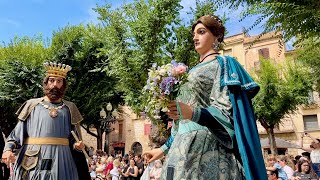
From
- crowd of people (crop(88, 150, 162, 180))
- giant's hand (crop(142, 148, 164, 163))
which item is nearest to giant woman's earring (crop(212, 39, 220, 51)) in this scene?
giant's hand (crop(142, 148, 164, 163))

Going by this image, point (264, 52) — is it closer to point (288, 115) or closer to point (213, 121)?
point (288, 115)


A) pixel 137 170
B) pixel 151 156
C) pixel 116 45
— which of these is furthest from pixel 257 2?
pixel 116 45

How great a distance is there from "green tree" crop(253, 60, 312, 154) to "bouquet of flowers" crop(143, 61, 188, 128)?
21.0 meters

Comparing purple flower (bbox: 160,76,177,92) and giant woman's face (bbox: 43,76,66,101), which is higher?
giant woman's face (bbox: 43,76,66,101)

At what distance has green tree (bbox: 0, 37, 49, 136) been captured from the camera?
21.6 m

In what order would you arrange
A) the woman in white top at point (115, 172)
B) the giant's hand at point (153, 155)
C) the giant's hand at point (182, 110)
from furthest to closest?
the woman in white top at point (115, 172) → the giant's hand at point (153, 155) → the giant's hand at point (182, 110)

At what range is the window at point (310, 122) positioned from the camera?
105ft

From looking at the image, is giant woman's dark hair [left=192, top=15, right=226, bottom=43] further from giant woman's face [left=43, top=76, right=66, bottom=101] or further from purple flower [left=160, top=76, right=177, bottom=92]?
giant woman's face [left=43, top=76, right=66, bottom=101]

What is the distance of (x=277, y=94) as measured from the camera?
913 inches

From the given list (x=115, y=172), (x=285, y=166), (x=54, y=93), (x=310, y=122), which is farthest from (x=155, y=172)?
(x=310, y=122)

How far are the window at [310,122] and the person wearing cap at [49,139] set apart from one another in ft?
101

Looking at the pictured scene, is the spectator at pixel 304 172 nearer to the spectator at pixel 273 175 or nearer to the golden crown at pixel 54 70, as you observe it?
the spectator at pixel 273 175

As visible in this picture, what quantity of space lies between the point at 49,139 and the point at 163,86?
3.16 meters

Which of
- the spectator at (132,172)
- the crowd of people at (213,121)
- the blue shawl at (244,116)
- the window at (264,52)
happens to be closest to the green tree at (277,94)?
the window at (264,52)
